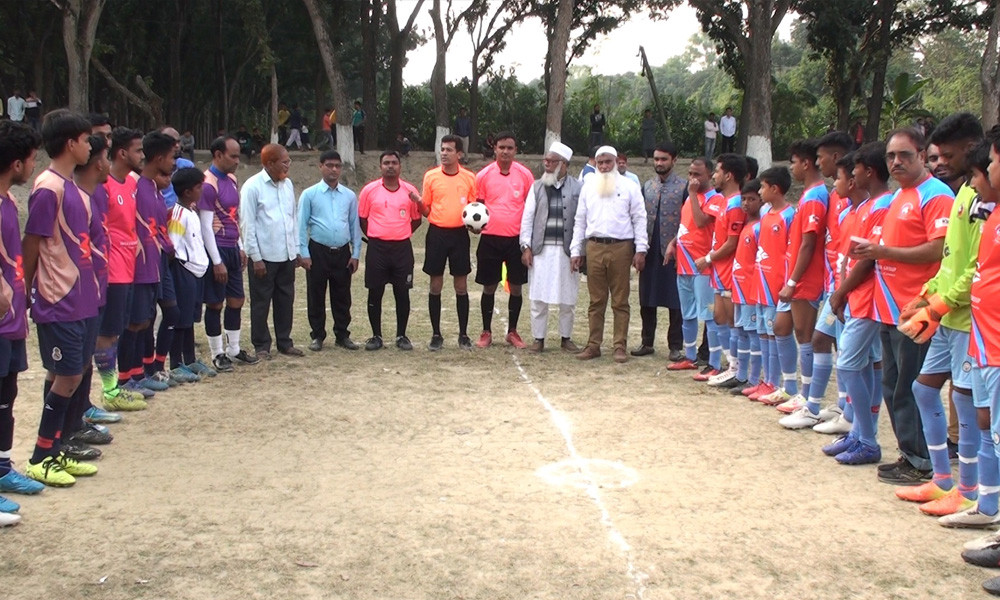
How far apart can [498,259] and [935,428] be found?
5648 millimetres

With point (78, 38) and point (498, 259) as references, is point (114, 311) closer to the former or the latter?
point (498, 259)

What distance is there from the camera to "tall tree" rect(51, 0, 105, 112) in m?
21.6

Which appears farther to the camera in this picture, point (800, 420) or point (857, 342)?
point (800, 420)

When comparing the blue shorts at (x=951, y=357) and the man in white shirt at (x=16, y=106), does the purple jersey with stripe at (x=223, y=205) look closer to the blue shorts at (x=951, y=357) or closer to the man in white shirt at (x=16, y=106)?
the blue shorts at (x=951, y=357)

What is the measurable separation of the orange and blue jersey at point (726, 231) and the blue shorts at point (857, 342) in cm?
211

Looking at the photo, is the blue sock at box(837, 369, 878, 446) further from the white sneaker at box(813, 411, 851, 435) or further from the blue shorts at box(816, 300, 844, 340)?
the white sneaker at box(813, 411, 851, 435)

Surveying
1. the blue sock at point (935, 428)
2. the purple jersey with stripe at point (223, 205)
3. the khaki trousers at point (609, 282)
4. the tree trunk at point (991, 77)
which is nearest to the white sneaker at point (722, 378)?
the khaki trousers at point (609, 282)

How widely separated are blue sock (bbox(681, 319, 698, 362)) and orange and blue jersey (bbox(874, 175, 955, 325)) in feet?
11.3

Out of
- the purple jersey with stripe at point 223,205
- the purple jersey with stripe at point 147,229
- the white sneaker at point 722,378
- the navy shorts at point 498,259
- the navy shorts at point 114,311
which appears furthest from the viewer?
the navy shorts at point 498,259

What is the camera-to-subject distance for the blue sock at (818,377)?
→ 270 inches

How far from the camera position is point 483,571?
14.1 ft

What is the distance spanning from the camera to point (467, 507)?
513cm

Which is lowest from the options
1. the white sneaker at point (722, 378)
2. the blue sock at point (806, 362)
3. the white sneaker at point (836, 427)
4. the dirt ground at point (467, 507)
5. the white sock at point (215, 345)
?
the dirt ground at point (467, 507)

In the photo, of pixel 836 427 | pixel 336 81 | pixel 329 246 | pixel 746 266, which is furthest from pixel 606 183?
pixel 336 81
